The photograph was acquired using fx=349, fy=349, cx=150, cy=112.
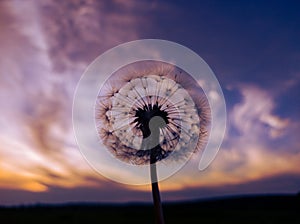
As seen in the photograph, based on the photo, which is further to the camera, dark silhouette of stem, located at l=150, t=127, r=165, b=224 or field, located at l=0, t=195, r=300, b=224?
field, located at l=0, t=195, r=300, b=224

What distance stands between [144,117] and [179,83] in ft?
11.6

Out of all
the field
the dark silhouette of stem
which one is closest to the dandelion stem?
the dark silhouette of stem

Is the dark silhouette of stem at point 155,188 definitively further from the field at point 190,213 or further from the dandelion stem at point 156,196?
the field at point 190,213

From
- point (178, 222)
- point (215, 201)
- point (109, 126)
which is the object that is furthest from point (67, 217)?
point (215, 201)

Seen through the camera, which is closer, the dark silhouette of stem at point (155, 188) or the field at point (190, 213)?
the dark silhouette of stem at point (155, 188)

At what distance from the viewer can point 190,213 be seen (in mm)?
86250

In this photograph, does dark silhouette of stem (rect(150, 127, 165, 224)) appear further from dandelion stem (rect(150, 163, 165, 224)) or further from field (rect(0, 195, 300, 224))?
field (rect(0, 195, 300, 224))

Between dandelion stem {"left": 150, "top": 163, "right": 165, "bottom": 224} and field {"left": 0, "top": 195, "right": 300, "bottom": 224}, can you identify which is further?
field {"left": 0, "top": 195, "right": 300, "bottom": 224}

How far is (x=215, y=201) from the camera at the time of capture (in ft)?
411

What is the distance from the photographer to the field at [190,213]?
6950cm

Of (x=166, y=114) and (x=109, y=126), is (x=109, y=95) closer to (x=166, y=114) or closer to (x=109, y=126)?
(x=109, y=126)

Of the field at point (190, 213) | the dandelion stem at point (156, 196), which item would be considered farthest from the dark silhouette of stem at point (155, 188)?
the field at point (190, 213)

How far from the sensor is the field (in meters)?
69.5

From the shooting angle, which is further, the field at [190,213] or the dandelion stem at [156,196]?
the field at [190,213]
